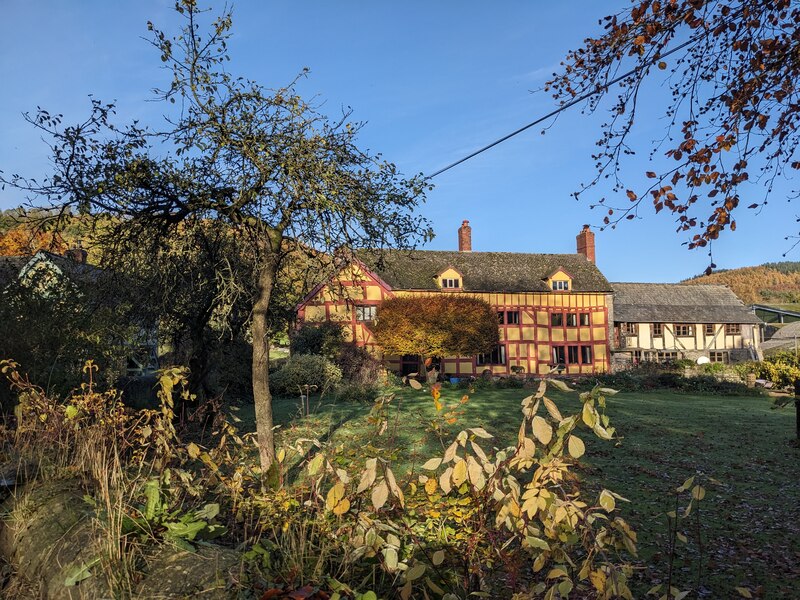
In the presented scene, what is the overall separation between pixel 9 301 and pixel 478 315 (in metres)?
20.4

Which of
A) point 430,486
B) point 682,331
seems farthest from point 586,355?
point 430,486

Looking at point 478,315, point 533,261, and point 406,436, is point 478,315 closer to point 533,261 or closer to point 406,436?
point 533,261

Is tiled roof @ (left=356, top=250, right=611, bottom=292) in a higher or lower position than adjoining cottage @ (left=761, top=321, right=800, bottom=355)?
higher

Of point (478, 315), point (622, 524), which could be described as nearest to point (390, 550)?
point (622, 524)

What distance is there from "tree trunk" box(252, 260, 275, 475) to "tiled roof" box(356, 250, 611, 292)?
24.5 meters

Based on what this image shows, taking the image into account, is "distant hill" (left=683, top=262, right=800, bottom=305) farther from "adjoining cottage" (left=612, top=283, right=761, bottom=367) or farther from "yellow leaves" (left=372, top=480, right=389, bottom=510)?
"yellow leaves" (left=372, top=480, right=389, bottom=510)

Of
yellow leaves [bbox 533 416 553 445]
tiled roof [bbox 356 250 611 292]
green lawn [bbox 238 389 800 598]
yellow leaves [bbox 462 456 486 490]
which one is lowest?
green lawn [bbox 238 389 800 598]

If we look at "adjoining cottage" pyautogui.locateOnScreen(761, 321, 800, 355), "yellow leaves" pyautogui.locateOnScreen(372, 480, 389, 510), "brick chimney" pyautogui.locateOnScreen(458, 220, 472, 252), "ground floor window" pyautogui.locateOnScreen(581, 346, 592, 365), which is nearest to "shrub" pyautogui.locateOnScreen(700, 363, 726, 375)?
"ground floor window" pyautogui.locateOnScreen(581, 346, 592, 365)

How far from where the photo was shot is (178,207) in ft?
29.7

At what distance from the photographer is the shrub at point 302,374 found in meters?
20.9

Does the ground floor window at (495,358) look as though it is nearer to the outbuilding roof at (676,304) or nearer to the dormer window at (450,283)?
the dormer window at (450,283)

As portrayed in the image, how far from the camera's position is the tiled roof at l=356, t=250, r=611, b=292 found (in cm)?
3419

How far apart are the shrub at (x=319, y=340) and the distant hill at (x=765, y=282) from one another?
8370 cm

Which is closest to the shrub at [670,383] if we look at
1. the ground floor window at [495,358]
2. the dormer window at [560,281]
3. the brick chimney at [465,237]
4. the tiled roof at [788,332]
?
the ground floor window at [495,358]
